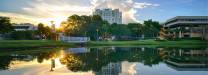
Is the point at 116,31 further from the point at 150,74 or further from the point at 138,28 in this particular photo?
the point at 150,74

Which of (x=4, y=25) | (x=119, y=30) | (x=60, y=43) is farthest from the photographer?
(x=119, y=30)

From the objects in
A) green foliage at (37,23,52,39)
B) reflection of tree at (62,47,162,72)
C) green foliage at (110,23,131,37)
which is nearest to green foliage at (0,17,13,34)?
green foliage at (37,23,52,39)

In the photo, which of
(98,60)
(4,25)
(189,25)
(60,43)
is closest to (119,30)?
(189,25)

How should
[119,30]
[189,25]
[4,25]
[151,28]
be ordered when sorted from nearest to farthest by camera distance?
[4,25], [189,25], [151,28], [119,30]

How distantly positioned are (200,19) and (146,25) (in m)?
21.2

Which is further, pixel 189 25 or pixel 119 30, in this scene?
pixel 119 30

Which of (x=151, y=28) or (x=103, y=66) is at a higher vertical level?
(x=151, y=28)

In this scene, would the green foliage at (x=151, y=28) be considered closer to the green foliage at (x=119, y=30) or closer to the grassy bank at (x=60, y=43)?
the green foliage at (x=119, y=30)

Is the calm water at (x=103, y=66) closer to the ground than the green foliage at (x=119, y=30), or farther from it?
closer to the ground

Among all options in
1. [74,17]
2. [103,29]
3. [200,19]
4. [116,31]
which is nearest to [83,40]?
[74,17]

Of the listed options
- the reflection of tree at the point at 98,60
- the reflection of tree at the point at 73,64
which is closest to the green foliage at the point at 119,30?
the reflection of tree at the point at 98,60

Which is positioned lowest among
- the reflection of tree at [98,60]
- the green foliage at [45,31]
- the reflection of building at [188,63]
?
the reflection of building at [188,63]

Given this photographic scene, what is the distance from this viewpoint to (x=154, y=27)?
504 feet

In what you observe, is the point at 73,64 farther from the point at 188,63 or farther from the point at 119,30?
the point at 119,30
